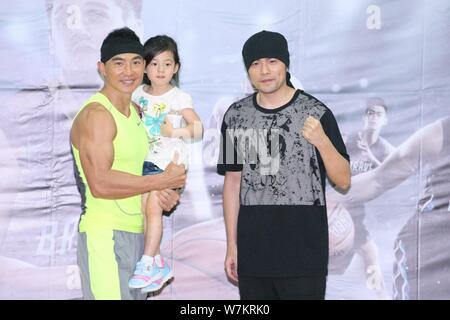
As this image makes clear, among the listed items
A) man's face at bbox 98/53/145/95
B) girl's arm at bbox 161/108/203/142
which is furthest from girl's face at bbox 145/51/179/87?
man's face at bbox 98/53/145/95

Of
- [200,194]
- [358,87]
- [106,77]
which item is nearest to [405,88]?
[358,87]

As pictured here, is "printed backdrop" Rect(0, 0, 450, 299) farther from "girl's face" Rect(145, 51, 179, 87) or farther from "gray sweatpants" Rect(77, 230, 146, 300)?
A: "gray sweatpants" Rect(77, 230, 146, 300)

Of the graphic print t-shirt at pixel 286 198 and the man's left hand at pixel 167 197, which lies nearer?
the graphic print t-shirt at pixel 286 198

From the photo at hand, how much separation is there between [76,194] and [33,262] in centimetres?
46

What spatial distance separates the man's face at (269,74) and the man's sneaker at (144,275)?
0.98m

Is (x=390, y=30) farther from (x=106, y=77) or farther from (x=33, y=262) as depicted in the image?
(x=33, y=262)

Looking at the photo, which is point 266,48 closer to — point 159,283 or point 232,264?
point 232,264

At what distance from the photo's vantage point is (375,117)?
4.28 m

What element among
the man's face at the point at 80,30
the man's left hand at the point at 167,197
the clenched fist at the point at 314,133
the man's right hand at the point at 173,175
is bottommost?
the man's left hand at the point at 167,197

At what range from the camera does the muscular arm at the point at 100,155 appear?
3121 mm

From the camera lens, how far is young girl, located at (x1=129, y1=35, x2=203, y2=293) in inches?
145

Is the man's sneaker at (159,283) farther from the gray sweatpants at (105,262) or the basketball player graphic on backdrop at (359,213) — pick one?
the basketball player graphic on backdrop at (359,213)

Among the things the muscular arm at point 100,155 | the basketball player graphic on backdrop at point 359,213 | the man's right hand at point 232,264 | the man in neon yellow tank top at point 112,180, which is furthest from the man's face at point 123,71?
the basketball player graphic on backdrop at point 359,213

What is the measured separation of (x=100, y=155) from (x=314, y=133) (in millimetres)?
944
